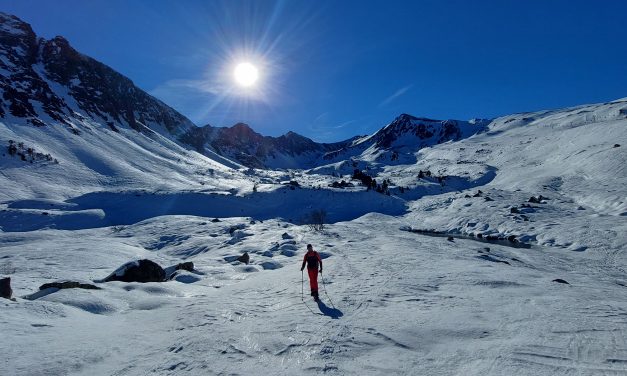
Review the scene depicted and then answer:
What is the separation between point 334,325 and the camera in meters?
9.41

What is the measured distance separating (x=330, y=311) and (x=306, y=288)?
347 centimetres

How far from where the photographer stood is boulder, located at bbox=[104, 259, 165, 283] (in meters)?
16.5

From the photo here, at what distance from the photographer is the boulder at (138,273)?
16467 millimetres

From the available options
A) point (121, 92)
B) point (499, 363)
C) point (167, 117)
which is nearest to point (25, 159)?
point (499, 363)

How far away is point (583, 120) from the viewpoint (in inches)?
4985

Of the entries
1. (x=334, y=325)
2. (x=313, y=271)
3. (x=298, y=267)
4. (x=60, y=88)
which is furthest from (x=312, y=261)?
(x=60, y=88)

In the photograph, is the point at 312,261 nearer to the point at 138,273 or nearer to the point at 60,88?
the point at 138,273

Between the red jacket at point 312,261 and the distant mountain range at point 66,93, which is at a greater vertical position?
the distant mountain range at point 66,93

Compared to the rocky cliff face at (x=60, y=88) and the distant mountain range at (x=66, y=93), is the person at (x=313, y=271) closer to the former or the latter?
the distant mountain range at (x=66, y=93)

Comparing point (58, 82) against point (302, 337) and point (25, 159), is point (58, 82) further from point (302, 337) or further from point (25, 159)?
point (302, 337)

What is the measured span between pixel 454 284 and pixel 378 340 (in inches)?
260

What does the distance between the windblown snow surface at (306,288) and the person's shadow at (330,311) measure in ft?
0.28

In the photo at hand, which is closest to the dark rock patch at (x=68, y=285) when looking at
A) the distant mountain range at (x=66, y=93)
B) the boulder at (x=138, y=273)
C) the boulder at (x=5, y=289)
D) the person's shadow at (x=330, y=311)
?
the boulder at (x=5, y=289)

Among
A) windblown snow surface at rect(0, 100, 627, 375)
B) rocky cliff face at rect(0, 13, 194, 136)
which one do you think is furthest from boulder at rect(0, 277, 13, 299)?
rocky cliff face at rect(0, 13, 194, 136)
